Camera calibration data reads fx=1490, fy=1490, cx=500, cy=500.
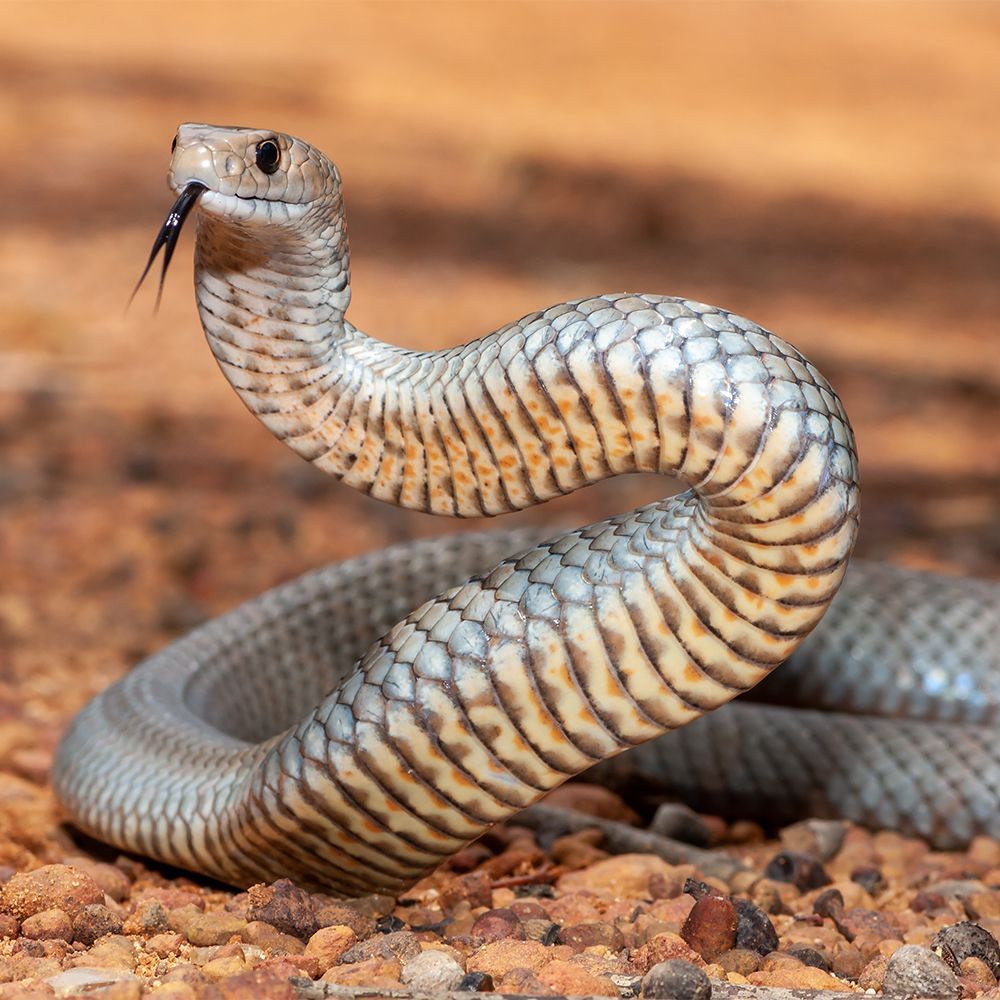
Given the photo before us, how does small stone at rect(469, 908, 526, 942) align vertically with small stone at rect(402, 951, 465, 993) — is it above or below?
below

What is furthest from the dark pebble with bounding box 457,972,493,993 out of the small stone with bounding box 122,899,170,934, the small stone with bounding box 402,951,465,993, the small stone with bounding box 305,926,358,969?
the small stone with bounding box 122,899,170,934

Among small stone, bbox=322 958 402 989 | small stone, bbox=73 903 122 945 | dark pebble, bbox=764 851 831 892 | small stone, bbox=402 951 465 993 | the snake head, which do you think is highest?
the snake head

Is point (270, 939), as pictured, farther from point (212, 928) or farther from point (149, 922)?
point (149, 922)

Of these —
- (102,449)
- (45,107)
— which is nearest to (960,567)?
(102,449)

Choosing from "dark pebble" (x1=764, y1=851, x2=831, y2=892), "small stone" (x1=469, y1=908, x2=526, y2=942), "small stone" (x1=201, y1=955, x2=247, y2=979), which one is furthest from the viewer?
"dark pebble" (x1=764, y1=851, x2=831, y2=892)

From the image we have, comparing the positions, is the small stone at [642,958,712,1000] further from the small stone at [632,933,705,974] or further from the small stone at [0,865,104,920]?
the small stone at [0,865,104,920]

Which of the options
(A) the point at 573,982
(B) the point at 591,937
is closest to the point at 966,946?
(B) the point at 591,937

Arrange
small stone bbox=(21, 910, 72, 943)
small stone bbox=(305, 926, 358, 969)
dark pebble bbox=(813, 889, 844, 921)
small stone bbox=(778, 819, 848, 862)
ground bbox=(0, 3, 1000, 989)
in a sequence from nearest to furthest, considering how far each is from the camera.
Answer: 1. small stone bbox=(305, 926, 358, 969)
2. small stone bbox=(21, 910, 72, 943)
3. dark pebble bbox=(813, 889, 844, 921)
4. small stone bbox=(778, 819, 848, 862)
5. ground bbox=(0, 3, 1000, 989)

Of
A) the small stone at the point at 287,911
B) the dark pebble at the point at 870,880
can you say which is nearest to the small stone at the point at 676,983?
the small stone at the point at 287,911

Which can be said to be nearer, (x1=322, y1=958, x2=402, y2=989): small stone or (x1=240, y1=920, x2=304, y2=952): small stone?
(x1=322, y1=958, x2=402, y2=989): small stone
